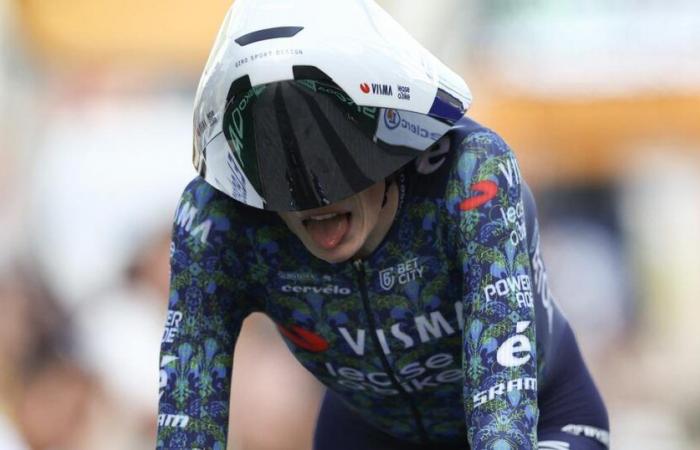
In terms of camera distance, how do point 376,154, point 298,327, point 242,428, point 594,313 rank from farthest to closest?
point 594,313
point 242,428
point 298,327
point 376,154

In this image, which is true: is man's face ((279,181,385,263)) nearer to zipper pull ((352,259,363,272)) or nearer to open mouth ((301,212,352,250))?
open mouth ((301,212,352,250))

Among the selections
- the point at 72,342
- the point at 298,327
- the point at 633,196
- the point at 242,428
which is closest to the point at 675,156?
the point at 633,196

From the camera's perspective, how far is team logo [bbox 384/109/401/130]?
10.2 feet

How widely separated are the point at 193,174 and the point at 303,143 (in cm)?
542

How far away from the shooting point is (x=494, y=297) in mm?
3111

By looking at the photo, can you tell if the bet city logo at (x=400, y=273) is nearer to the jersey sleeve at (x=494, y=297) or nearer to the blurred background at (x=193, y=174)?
the jersey sleeve at (x=494, y=297)

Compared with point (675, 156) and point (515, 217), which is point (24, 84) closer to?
point (675, 156)

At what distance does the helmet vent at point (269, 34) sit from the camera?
301 centimetres

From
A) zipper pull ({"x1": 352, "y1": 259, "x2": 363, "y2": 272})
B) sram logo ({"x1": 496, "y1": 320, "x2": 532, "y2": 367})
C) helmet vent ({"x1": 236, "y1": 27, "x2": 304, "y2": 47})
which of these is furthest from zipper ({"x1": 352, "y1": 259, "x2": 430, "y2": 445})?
helmet vent ({"x1": 236, "y1": 27, "x2": 304, "y2": 47})

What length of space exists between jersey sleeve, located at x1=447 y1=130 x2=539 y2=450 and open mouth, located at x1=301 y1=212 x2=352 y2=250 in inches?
10.2

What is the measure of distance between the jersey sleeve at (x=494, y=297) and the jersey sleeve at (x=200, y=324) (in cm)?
58

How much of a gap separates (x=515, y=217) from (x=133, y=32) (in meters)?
5.84

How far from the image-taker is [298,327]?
362 cm

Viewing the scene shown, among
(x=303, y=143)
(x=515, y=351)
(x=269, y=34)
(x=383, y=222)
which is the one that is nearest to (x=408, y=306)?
(x=383, y=222)
